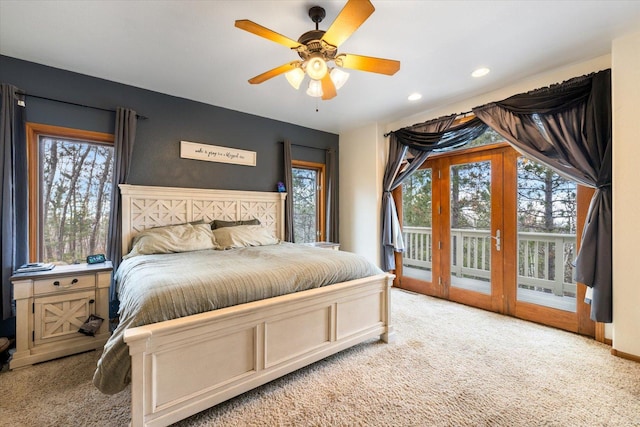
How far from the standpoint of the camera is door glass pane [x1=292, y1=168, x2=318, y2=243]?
4742 mm

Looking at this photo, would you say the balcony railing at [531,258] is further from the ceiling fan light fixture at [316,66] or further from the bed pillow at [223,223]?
the ceiling fan light fixture at [316,66]

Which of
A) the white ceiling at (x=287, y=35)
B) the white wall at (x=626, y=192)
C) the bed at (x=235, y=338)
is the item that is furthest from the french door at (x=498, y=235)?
the bed at (x=235, y=338)

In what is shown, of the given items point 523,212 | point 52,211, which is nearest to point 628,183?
point 523,212

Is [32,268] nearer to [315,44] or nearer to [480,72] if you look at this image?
[315,44]

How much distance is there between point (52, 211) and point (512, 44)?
4749 millimetres

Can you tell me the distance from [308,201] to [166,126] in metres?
2.43

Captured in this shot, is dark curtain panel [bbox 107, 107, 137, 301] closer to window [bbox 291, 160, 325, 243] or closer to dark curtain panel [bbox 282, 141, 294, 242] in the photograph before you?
dark curtain panel [bbox 282, 141, 294, 242]

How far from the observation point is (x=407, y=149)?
414cm

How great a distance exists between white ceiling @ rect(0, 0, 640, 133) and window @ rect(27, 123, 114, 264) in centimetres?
75

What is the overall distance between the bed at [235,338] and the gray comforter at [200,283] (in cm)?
1

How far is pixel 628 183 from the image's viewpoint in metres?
2.27

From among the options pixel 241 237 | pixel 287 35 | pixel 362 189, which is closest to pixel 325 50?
pixel 287 35

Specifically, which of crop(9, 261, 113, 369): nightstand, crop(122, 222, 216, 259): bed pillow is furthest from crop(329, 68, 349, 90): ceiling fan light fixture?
crop(9, 261, 113, 369): nightstand

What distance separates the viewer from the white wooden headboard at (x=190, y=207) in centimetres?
313
